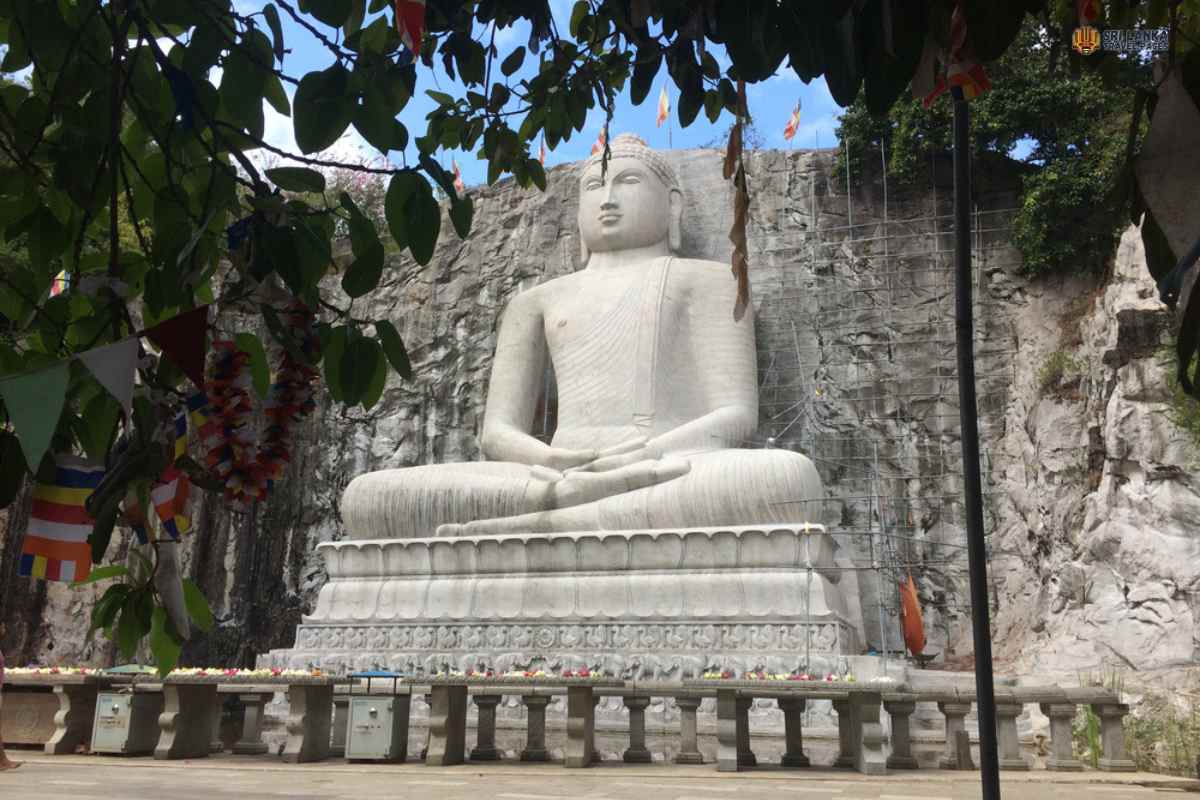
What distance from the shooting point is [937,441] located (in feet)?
32.7

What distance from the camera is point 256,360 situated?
64.0 inches

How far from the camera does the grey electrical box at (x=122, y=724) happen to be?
581 cm

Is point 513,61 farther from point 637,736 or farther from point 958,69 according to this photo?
point 637,736

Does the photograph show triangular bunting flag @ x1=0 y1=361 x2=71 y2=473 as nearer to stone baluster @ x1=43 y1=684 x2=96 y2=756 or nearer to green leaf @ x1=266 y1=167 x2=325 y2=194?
green leaf @ x1=266 y1=167 x2=325 y2=194

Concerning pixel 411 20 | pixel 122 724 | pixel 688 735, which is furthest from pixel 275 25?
pixel 122 724

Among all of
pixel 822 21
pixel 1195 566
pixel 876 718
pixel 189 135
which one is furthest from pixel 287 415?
pixel 1195 566

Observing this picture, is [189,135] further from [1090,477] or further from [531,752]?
[1090,477]

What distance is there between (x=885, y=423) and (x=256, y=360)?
9102 mm

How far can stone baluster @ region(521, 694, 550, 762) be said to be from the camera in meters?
5.69

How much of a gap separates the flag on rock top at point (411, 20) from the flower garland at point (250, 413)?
0.44 m

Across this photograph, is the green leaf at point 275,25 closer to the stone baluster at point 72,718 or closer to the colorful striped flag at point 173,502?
the colorful striped flag at point 173,502


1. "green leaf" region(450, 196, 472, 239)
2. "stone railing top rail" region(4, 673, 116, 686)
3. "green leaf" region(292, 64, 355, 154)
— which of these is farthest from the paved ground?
"green leaf" region(292, 64, 355, 154)

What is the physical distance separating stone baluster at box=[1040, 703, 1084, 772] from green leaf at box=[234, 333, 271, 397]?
4685 millimetres

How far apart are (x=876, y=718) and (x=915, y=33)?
4.41m
